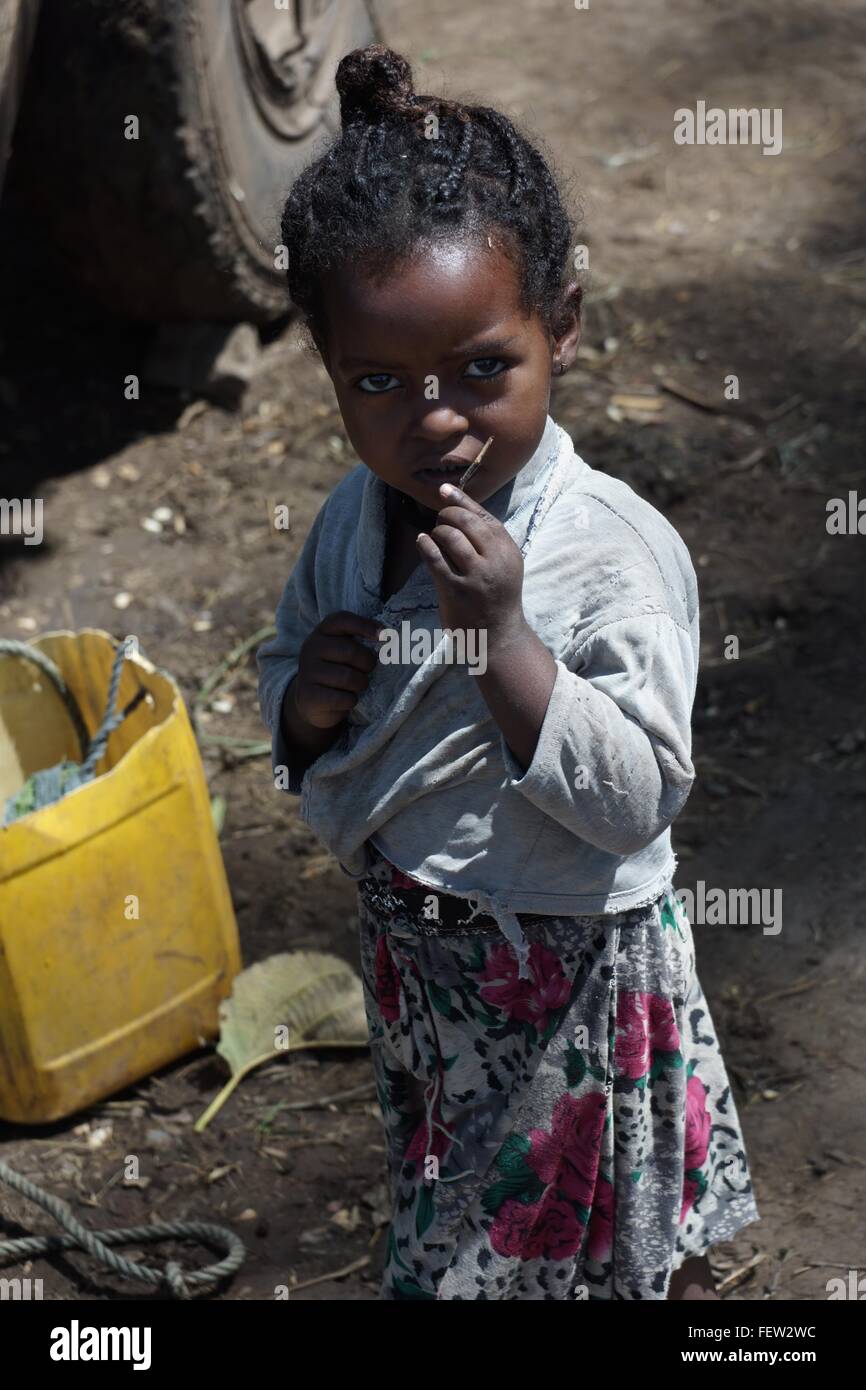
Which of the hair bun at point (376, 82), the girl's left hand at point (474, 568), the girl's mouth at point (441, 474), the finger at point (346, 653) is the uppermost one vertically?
the hair bun at point (376, 82)

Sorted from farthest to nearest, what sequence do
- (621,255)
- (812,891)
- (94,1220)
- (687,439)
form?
(621,255)
(687,439)
(812,891)
(94,1220)

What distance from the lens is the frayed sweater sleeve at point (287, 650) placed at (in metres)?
1.76

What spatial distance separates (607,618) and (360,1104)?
56.2 inches

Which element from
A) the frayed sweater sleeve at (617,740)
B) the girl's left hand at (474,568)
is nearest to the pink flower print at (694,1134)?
the frayed sweater sleeve at (617,740)

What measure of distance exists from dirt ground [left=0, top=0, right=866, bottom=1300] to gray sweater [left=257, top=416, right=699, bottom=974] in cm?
42

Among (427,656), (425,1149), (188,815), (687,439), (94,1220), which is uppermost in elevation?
(687,439)

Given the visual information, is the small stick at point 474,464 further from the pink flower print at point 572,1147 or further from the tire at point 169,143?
the tire at point 169,143

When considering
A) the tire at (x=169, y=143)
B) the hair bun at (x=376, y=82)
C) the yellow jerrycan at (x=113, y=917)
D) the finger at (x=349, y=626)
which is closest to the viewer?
the hair bun at (x=376, y=82)

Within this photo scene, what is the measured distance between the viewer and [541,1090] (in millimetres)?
1715

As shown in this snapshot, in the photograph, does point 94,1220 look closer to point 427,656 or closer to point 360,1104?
point 360,1104

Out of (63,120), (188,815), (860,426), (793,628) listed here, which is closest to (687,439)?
(860,426)

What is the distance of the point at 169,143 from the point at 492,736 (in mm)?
2712

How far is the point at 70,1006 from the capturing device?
255 centimetres

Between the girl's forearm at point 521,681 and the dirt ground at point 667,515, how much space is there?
574 millimetres
